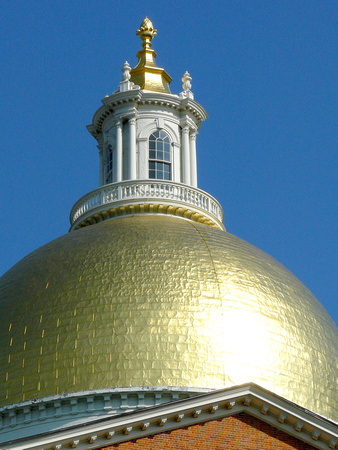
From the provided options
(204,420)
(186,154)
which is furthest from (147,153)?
(204,420)

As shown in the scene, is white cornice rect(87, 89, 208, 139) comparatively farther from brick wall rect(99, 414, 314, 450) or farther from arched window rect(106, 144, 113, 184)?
brick wall rect(99, 414, 314, 450)

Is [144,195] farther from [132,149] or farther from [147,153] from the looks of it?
[147,153]

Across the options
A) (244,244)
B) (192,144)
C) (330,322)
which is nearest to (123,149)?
(192,144)

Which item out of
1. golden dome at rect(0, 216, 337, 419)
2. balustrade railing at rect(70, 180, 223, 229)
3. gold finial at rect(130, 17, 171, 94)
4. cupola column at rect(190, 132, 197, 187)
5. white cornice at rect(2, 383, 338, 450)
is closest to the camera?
white cornice at rect(2, 383, 338, 450)

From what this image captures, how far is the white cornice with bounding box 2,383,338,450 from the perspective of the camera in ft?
89.1

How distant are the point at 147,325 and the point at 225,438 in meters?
7.86

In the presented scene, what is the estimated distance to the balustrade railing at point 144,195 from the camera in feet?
140

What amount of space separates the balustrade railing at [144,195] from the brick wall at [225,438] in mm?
15127

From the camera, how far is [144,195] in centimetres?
4256

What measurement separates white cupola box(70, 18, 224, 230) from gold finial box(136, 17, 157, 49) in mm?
1910

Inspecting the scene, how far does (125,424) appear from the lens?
2727 centimetres

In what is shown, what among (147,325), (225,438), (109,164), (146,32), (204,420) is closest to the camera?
(225,438)

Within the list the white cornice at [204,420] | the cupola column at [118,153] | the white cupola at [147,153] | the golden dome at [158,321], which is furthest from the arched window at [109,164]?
the white cornice at [204,420]

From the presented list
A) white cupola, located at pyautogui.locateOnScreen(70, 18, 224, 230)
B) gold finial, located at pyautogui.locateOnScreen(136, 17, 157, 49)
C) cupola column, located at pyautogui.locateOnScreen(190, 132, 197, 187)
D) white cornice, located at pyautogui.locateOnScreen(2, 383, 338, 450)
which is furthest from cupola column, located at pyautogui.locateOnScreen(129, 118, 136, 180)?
white cornice, located at pyautogui.locateOnScreen(2, 383, 338, 450)
